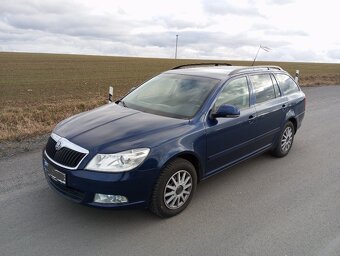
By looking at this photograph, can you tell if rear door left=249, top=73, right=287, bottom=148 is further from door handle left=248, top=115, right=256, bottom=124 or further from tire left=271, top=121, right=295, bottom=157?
tire left=271, top=121, right=295, bottom=157

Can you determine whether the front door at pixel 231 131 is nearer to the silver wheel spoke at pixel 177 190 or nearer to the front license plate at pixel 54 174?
the silver wheel spoke at pixel 177 190

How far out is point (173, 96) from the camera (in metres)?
4.54

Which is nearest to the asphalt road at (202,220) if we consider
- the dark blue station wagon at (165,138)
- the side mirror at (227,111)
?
the dark blue station wagon at (165,138)

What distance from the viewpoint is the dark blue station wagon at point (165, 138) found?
3.38 m

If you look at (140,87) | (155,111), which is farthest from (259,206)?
(140,87)

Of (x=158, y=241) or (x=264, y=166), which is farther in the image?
(x=264, y=166)

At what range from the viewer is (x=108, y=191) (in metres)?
3.35

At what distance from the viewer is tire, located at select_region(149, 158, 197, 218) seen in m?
3.59

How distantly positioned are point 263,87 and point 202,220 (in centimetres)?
249

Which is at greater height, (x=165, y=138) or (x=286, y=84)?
(x=286, y=84)

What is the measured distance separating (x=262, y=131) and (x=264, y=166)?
0.69m

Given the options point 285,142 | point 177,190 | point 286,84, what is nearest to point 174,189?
point 177,190

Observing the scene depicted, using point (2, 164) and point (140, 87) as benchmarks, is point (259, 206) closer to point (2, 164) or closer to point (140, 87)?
point (140, 87)

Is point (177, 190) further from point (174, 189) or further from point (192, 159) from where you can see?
point (192, 159)
